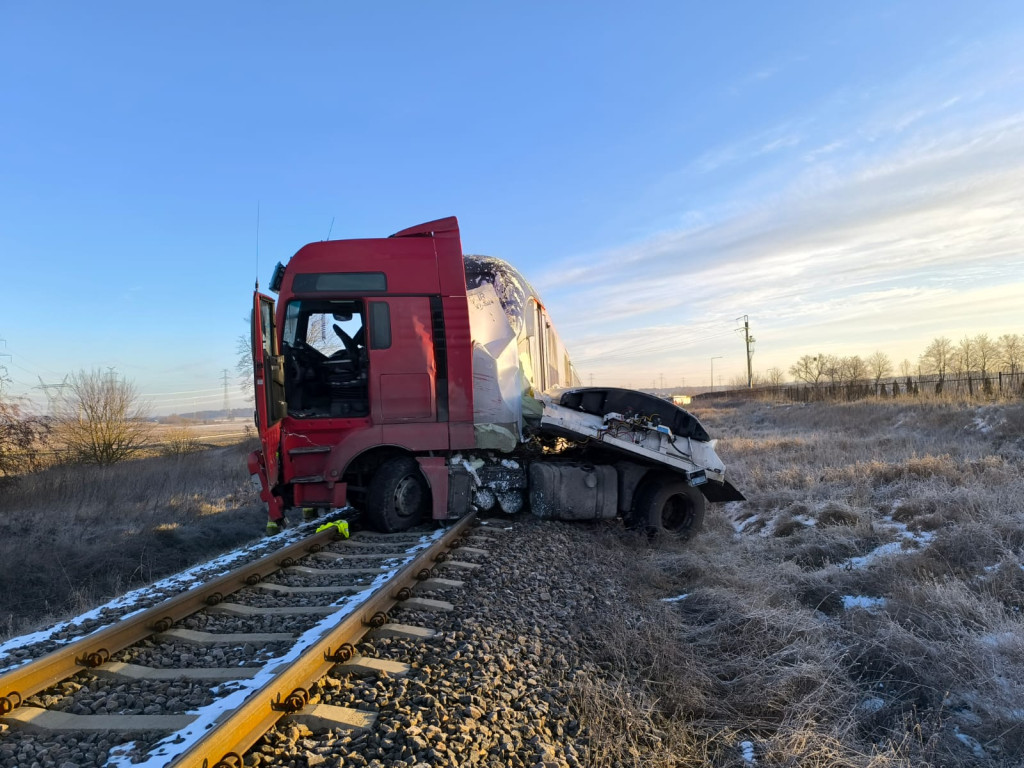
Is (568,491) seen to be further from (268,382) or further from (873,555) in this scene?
(268,382)

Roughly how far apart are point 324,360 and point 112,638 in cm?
502

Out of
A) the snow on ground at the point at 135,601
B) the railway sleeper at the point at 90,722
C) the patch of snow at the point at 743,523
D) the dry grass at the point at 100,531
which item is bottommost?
the patch of snow at the point at 743,523

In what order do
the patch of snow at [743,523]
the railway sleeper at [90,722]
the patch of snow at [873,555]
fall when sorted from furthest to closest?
the patch of snow at [743,523], the patch of snow at [873,555], the railway sleeper at [90,722]

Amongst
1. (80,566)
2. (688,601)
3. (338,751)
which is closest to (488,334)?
Answer: (688,601)

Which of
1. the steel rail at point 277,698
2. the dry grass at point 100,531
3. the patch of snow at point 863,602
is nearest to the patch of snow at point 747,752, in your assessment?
the steel rail at point 277,698

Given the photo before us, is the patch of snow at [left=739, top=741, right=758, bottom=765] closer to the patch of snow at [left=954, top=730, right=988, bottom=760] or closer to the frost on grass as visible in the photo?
the frost on grass

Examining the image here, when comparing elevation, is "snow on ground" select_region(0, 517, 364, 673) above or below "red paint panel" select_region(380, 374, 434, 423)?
below

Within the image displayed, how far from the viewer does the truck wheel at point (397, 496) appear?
25.2 ft

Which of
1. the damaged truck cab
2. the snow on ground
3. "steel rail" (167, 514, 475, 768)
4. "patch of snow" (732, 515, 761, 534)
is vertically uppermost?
the damaged truck cab

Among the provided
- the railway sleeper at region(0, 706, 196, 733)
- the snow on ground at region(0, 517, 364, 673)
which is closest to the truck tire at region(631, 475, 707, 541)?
the snow on ground at region(0, 517, 364, 673)

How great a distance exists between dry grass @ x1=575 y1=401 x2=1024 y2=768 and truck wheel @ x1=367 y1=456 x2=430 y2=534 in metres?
2.35

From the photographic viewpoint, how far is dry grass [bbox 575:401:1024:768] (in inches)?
123

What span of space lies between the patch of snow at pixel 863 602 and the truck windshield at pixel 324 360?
5.61 metres

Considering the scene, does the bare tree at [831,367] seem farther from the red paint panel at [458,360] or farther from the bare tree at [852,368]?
the red paint panel at [458,360]
